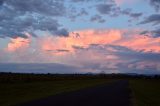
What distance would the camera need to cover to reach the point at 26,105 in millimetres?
22484

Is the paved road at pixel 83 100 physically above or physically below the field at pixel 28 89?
below

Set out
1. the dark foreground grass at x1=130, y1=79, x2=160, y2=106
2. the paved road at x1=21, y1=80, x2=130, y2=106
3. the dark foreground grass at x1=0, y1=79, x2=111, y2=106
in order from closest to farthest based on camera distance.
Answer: the paved road at x1=21, y1=80, x2=130, y2=106 → the dark foreground grass at x1=0, y1=79, x2=111, y2=106 → the dark foreground grass at x1=130, y1=79, x2=160, y2=106

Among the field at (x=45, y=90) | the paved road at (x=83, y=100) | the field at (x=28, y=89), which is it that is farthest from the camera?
the field at (x=28, y=89)

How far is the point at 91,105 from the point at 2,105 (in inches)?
238

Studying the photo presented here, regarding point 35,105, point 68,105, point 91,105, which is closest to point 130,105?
point 91,105

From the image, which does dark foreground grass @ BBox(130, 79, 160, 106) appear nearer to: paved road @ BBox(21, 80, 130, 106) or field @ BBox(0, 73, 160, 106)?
field @ BBox(0, 73, 160, 106)

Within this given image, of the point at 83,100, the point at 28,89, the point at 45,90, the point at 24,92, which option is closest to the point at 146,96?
the point at 45,90

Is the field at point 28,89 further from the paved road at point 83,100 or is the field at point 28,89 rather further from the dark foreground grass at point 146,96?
the dark foreground grass at point 146,96

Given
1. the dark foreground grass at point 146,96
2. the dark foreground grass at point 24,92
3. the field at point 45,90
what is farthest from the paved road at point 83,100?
the dark foreground grass at point 24,92

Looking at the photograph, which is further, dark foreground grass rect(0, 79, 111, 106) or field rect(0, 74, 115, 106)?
field rect(0, 74, 115, 106)

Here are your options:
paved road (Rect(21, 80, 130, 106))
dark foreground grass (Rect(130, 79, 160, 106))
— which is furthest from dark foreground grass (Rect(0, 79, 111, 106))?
dark foreground grass (Rect(130, 79, 160, 106))

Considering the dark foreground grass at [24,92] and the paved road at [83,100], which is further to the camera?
the dark foreground grass at [24,92]

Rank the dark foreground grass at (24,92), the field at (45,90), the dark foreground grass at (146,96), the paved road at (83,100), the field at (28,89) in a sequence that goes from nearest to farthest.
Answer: the paved road at (83,100) → the dark foreground grass at (24,92) → the dark foreground grass at (146,96) → the field at (45,90) → the field at (28,89)

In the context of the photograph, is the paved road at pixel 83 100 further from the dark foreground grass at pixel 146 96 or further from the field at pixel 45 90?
the field at pixel 45 90
